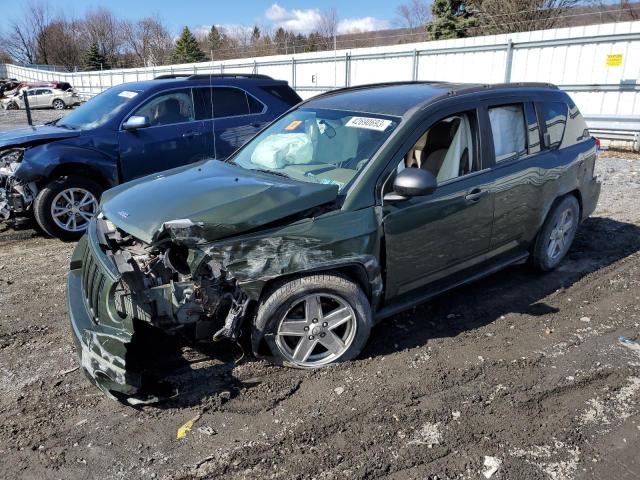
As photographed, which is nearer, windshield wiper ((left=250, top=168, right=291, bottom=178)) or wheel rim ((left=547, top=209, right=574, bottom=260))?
windshield wiper ((left=250, top=168, right=291, bottom=178))

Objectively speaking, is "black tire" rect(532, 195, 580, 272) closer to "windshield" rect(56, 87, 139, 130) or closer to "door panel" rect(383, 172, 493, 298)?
"door panel" rect(383, 172, 493, 298)

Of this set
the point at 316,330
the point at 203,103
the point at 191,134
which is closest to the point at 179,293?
the point at 316,330

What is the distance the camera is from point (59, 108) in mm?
32719

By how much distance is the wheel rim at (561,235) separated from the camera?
500 cm

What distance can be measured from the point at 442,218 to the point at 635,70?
1152 cm

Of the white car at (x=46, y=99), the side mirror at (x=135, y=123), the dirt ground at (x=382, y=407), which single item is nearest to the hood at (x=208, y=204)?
the dirt ground at (x=382, y=407)

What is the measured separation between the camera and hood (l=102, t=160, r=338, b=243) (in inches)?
118

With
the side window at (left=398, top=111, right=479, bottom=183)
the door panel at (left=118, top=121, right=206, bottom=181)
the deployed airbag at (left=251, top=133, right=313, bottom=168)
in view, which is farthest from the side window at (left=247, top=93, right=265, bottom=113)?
the side window at (left=398, top=111, right=479, bottom=183)

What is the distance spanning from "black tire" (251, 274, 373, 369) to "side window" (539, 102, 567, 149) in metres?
2.68

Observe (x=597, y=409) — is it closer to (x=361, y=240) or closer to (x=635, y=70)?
(x=361, y=240)

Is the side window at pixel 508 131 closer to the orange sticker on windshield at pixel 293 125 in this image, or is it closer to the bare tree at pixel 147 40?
the orange sticker on windshield at pixel 293 125

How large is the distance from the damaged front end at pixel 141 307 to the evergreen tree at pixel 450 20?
32148mm

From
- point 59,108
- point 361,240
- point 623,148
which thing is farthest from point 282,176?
point 59,108

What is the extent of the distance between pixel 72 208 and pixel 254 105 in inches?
115
